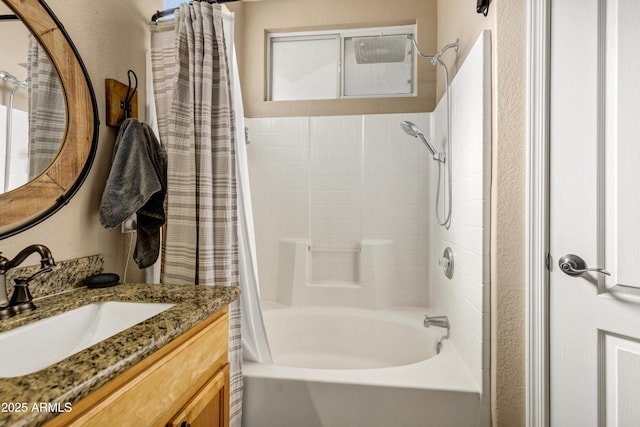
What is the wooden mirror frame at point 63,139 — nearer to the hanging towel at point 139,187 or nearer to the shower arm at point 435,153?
the hanging towel at point 139,187

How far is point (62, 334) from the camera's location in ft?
2.88

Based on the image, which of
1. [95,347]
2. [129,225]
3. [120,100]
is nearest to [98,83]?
[120,100]

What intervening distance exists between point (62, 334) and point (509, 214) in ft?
4.59

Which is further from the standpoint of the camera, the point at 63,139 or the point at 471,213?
the point at 471,213

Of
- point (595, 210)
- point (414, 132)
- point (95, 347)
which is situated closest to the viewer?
point (95, 347)

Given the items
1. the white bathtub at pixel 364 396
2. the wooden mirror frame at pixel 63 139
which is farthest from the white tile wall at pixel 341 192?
the wooden mirror frame at pixel 63 139

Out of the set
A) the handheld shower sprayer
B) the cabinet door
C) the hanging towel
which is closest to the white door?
the handheld shower sprayer

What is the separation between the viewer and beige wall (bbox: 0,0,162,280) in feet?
3.62

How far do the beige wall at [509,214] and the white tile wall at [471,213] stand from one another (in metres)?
0.06

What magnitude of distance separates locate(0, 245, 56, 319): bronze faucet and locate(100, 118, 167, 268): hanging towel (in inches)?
12.9

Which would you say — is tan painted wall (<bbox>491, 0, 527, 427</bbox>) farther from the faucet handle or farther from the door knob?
the faucet handle

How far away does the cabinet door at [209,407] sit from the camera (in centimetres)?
82

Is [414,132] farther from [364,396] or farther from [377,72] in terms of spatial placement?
[364,396]

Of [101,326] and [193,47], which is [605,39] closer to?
[193,47]
